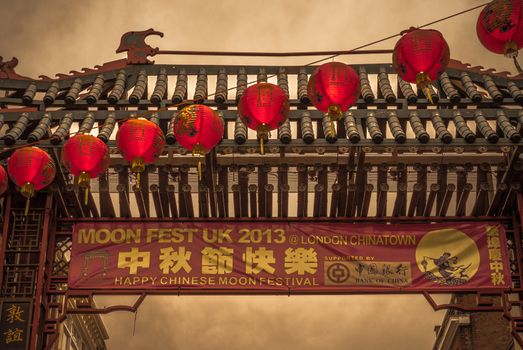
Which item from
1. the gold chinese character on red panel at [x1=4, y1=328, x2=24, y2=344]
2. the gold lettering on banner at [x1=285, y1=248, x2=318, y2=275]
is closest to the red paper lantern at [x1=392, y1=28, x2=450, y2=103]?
the gold lettering on banner at [x1=285, y1=248, x2=318, y2=275]

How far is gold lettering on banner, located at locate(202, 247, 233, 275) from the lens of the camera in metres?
13.4

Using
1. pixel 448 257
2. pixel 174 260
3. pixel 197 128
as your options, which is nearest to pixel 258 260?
pixel 174 260

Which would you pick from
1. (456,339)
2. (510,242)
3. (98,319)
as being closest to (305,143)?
(510,242)

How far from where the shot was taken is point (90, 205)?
13.7m

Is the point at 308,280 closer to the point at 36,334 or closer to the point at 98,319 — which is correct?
the point at 36,334

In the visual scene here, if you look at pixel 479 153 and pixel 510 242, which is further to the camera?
pixel 510 242

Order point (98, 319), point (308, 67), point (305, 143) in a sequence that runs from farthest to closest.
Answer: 1. point (98, 319)
2. point (308, 67)
3. point (305, 143)

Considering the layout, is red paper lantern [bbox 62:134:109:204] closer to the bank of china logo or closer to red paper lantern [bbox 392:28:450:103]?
red paper lantern [bbox 392:28:450:103]

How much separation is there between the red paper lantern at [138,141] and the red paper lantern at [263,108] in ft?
3.65

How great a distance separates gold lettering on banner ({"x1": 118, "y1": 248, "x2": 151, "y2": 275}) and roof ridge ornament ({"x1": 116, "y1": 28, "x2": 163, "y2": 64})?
3.28 meters

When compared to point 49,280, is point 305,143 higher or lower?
higher

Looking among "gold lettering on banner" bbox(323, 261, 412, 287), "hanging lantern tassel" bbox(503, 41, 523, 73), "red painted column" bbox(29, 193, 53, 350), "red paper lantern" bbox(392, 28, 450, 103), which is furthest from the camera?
"gold lettering on banner" bbox(323, 261, 412, 287)

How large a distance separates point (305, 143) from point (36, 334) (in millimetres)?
4484

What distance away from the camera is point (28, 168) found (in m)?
11.5
